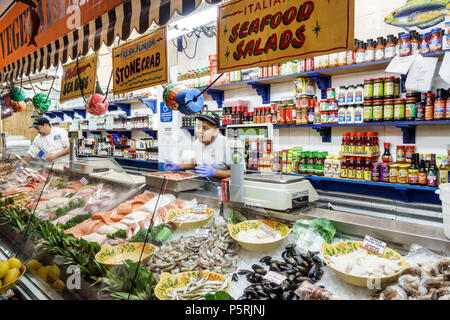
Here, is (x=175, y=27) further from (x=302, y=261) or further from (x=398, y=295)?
(x=398, y=295)

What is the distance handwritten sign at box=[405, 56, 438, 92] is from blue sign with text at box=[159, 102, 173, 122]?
163 inches

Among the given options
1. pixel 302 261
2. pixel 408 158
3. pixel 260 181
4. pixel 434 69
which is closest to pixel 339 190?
pixel 408 158

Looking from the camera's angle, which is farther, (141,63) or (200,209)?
(141,63)

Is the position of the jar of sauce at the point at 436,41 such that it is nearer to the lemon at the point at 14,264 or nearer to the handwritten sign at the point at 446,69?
the handwritten sign at the point at 446,69

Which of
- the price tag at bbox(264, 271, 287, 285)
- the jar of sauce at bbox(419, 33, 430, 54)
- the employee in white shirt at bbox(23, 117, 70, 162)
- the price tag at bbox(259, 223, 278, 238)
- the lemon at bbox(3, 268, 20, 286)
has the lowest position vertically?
the lemon at bbox(3, 268, 20, 286)

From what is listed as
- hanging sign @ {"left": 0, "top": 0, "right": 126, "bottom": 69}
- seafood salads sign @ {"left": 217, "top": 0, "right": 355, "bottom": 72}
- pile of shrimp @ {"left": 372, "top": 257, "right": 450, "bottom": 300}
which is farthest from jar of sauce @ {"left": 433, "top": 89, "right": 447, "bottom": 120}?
hanging sign @ {"left": 0, "top": 0, "right": 126, "bottom": 69}

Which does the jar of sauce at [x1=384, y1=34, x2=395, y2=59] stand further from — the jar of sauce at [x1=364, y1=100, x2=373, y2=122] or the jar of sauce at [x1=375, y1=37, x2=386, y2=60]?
the jar of sauce at [x1=364, y1=100, x2=373, y2=122]

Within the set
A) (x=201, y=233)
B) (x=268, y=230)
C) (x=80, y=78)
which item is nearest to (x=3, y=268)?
(x=201, y=233)

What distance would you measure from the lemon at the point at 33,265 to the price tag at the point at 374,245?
5.94ft

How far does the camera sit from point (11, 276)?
5.55ft

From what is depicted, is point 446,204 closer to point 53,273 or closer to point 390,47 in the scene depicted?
→ point 53,273

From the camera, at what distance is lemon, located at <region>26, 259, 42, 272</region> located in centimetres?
179

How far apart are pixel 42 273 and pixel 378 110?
3.53 m

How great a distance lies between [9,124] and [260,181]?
1311 centimetres
